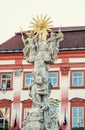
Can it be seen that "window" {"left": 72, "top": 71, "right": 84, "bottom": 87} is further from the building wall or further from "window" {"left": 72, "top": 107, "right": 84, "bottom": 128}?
"window" {"left": 72, "top": 107, "right": 84, "bottom": 128}

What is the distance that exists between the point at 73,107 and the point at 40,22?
13665 millimetres

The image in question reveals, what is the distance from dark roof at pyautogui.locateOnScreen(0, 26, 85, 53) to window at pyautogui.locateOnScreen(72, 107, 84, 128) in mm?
4592

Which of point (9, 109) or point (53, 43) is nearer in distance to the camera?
point (53, 43)

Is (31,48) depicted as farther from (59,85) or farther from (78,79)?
(78,79)

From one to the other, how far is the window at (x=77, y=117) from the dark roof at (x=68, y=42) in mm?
4592

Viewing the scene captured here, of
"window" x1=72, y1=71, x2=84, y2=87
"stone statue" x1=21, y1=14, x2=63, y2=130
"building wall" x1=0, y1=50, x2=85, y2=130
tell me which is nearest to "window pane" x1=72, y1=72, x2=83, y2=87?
"window" x1=72, y1=71, x2=84, y2=87

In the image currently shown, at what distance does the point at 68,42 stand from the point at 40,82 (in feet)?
54.7

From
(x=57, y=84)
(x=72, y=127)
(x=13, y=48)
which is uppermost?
(x=13, y=48)

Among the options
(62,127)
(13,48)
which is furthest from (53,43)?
(13,48)

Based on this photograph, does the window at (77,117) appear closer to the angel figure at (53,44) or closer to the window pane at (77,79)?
the window pane at (77,79)

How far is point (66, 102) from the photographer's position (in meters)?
35.0

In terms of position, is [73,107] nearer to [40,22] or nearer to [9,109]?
[9,109]

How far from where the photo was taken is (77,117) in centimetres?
3466

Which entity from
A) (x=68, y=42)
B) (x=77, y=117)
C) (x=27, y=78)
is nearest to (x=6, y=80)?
(x=27, y=78)
